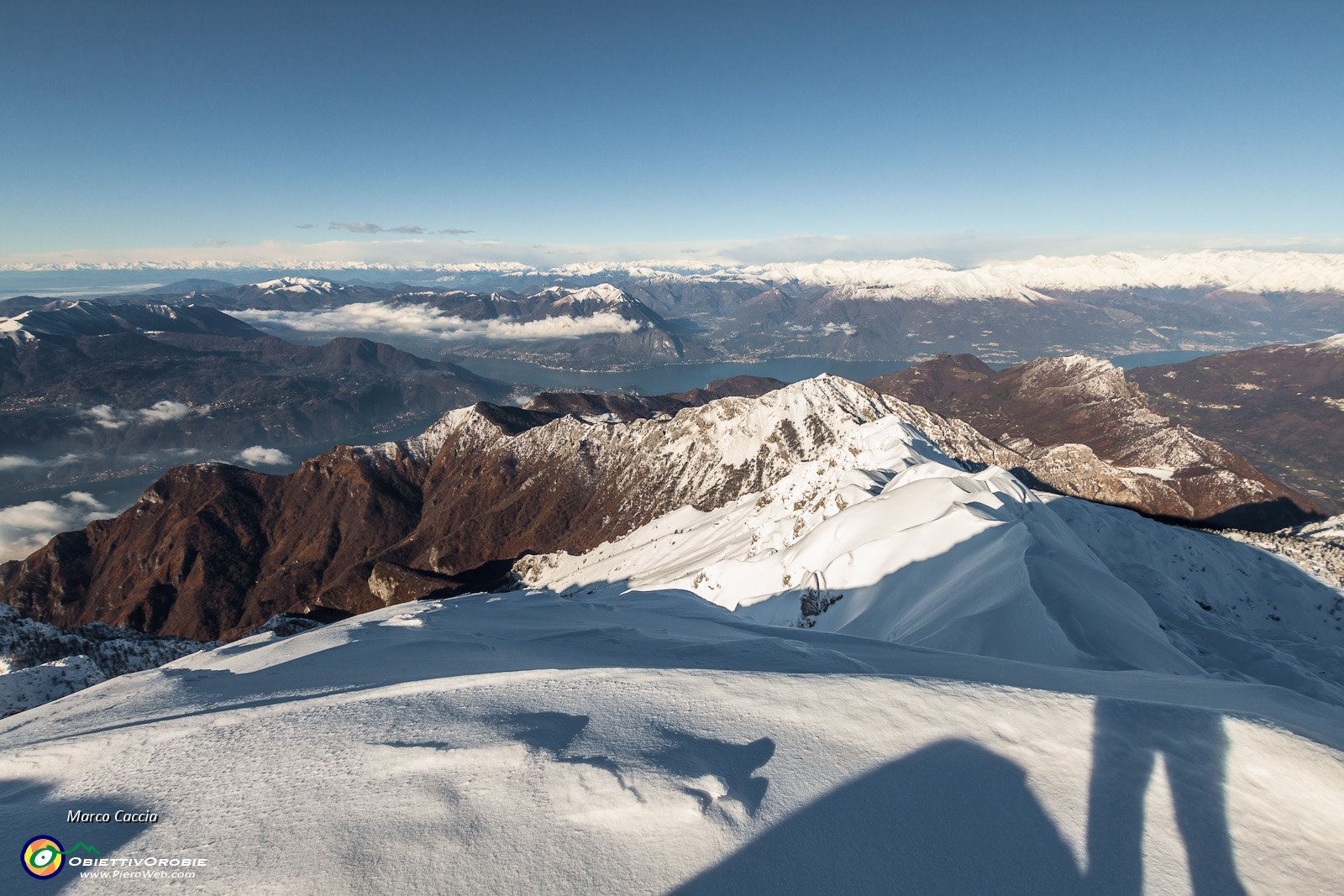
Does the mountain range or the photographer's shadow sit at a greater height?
the photographer's shadow

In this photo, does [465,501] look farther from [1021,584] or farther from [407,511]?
[1021,584]

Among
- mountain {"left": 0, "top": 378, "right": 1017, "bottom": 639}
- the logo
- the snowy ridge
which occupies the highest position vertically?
the logo

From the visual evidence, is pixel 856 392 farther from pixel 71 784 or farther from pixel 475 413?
pixel 71 784

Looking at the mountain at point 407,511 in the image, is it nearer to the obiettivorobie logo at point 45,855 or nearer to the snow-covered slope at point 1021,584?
the snow-covered slope at point 1021,584

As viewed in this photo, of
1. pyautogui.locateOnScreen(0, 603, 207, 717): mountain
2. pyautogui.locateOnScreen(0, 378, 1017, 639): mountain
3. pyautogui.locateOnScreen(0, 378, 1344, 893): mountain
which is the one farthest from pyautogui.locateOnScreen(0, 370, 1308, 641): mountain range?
pyautogui.locateOnScreen(0, 378, 1344, 893): mountain

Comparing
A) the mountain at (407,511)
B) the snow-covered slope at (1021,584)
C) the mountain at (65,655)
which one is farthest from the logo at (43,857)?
the mountain at (407,511)

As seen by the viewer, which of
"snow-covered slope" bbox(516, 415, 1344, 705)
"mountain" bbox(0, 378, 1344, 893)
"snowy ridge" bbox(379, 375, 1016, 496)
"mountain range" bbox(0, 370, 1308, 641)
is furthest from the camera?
"snowy ridge" bbox(379, 375, 1016, 496)

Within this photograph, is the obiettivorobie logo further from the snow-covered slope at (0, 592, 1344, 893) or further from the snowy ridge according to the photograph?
the snowy ridge
